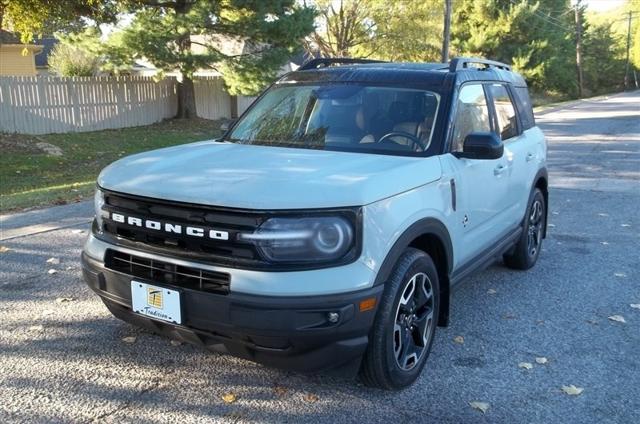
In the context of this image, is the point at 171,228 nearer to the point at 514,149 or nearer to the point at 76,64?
the point at 514,149

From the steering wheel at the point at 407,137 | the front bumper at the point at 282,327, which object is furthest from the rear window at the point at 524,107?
the front bumper at the point at 282,327

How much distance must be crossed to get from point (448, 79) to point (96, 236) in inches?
98.5

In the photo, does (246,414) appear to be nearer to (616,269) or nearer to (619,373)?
(619,373)

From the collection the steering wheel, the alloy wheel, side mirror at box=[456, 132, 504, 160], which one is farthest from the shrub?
the alloy wheel

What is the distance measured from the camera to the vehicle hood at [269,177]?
2.81m

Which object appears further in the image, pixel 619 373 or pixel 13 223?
pixel 13 223

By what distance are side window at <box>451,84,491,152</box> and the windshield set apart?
201 millimetres

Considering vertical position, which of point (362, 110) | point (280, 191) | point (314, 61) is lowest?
point (280, 191)

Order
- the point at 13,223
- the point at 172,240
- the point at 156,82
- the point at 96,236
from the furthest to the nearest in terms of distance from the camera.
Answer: the point at 156,82 → the point at 13,223 → the point at 96,236 → the point at 172,240

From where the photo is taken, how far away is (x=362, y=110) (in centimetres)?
409

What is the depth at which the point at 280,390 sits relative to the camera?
3.34m

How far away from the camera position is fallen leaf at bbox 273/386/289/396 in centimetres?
331

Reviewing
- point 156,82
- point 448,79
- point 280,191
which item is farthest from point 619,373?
point 156,82

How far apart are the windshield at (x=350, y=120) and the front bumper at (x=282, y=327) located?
1278mm
